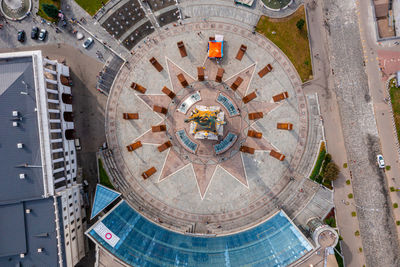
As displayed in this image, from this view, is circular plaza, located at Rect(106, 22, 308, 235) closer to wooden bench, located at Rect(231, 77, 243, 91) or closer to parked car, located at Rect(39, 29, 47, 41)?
wooden bench, located at Rect(231, 77, 243, 91)

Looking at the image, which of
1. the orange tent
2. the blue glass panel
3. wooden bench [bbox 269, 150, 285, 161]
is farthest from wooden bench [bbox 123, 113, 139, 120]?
wooden bench [bbox 269, 150, 285, 161]

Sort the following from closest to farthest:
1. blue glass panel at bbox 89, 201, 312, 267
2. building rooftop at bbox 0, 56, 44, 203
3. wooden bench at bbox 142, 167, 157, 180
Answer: building rooftop at bbox 0, 56, 44, 203, blue glass panel at bbox 89, 201, 312, 267, wooden bench at bbox 142, 167, 157, 180

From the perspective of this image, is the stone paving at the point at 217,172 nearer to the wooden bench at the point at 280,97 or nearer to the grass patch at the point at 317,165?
the wooden bench at the point at 280,97

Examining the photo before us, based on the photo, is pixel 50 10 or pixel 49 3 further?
pixel 49 3

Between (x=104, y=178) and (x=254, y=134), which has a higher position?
(x=254, y=134)

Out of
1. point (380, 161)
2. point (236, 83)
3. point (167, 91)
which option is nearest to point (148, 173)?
point (167, 91)

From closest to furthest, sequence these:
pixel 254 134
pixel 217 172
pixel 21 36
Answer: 1. pixel 254 134
2. pixel 217 172
3. pixel 21 36

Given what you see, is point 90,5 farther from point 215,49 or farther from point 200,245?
point 200,245
